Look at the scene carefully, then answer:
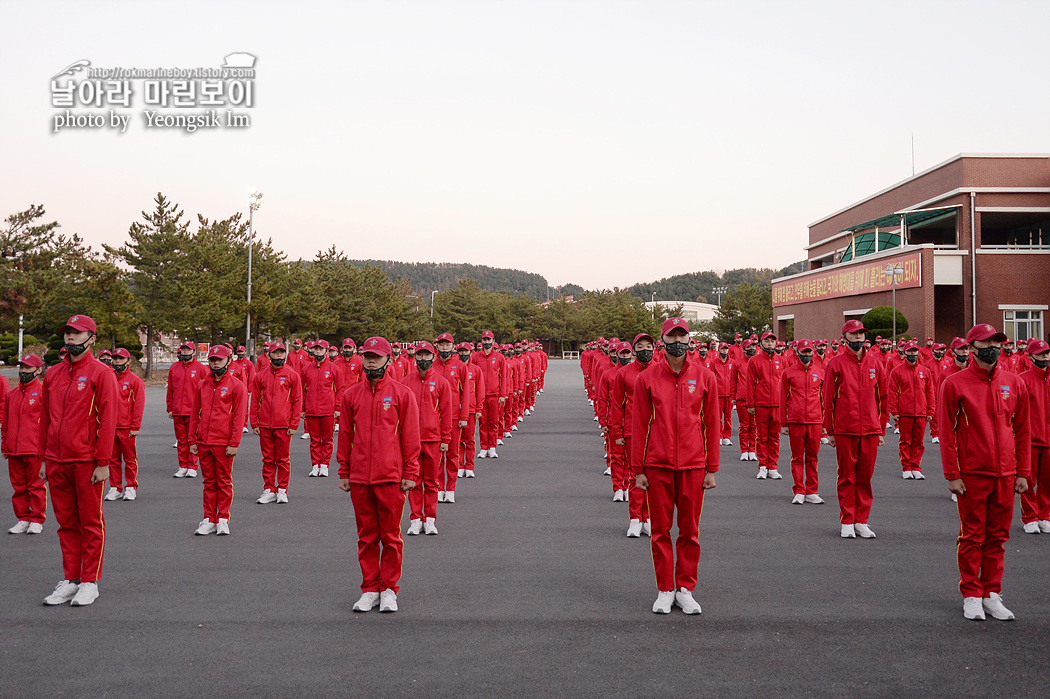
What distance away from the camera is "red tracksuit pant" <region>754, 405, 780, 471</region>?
12234 mm

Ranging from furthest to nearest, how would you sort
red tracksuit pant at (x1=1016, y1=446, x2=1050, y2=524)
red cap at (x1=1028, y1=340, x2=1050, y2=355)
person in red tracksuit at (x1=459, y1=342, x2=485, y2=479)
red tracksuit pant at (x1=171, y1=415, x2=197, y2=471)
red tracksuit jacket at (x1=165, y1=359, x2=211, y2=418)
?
1. red tracksuit pant at (x1=171, y1=415, x2=197, y2=471)
2. person in red tracksuit at (x1=459, y1=342, x2=485, y2=479)
3. red tracksuit jacket at (x1=165, y1=359, x2=211, y2=418)
4. red cap at (x1=1028, y1=340, x2=1050, y2=355)
5. red tracksuit pant at (x1=1016, y1=446, x2=1050, y2=524)

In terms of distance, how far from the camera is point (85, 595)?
235 inches

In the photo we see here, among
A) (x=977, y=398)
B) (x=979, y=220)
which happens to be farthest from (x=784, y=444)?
(x=979, y=220)

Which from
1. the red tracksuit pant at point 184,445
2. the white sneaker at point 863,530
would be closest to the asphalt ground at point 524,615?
the white sneaker at point 863,530

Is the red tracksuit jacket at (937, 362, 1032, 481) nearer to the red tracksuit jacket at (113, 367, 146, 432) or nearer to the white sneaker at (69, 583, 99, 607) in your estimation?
the white sneaker at (69, 583, 99, 607)

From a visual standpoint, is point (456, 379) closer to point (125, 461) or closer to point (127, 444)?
point (127, 444)

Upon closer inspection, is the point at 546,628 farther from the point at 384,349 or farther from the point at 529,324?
the point at 529,324

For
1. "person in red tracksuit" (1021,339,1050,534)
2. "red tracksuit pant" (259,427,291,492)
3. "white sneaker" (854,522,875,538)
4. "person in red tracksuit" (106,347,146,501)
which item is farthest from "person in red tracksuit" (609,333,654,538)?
"person in red tracksuit" (106,347,146,501)

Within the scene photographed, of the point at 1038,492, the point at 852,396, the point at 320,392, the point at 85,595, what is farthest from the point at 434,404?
the point at 1038,492

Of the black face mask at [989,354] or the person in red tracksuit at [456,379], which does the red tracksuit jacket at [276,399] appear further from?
the black face mask at [989,354]

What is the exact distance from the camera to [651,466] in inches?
232

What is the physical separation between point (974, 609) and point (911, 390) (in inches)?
314

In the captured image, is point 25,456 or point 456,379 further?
point 456,379

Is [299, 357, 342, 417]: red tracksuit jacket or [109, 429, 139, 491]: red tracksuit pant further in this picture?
[299, 357, 342, 417]: red tracksuit jacket
